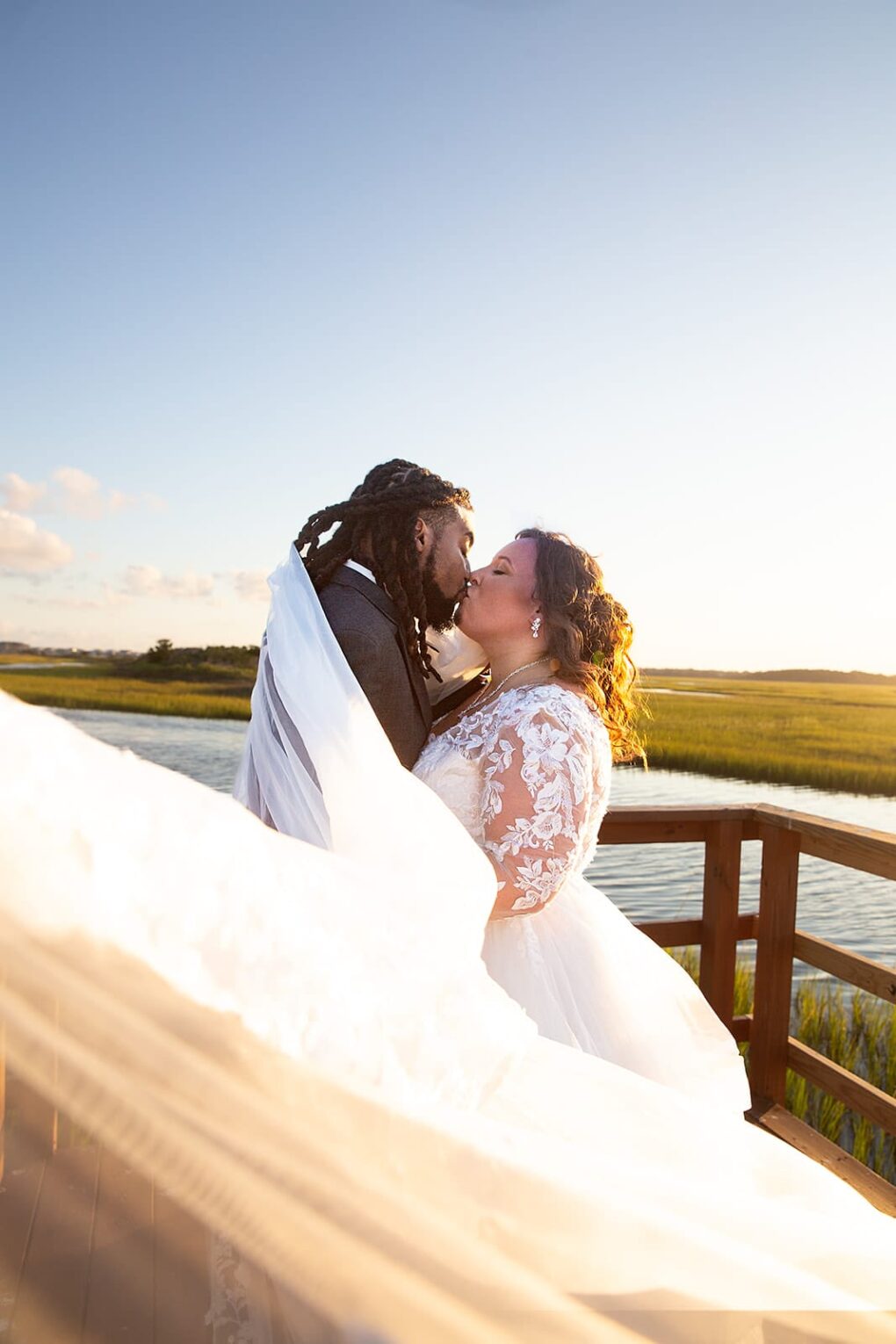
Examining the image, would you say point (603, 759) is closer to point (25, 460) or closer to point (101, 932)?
point (101, 932)

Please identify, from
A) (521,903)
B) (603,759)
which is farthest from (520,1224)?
(603,759)

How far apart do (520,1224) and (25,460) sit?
10.4 m

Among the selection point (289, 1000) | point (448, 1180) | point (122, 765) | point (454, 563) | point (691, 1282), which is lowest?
point (691, 1282)

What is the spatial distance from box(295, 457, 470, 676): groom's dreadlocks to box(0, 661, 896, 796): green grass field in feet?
25.3

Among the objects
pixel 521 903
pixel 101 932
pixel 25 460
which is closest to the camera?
pixel 101 932

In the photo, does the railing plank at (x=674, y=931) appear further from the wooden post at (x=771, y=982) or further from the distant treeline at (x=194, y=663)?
the distant treeline at (x=194, y=663)

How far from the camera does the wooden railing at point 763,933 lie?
2979mm

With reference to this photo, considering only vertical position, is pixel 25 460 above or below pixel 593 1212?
above

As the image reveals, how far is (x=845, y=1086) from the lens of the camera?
2.87 metres

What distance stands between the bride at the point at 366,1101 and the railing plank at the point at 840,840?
4.99 feet

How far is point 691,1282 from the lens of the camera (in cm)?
87

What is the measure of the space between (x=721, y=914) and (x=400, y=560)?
6.58ft

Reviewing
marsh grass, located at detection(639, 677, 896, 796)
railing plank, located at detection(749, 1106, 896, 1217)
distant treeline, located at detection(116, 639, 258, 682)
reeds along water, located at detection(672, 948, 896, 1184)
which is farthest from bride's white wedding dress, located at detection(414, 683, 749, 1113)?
marsh grass, located at detection(639, 677, 896, 796)

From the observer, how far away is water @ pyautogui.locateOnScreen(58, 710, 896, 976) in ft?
38.3
